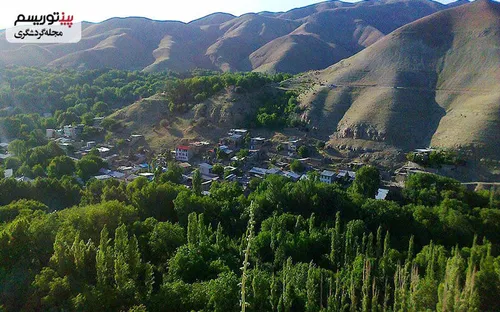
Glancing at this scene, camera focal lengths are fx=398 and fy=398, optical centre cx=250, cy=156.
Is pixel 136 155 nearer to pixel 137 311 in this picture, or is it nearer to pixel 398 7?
pixel 137 311

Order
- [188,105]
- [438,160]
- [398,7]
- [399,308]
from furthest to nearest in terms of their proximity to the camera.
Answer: [398,7] → [188,105] → [438,160] → [399,308]

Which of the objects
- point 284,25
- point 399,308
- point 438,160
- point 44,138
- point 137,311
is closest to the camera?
point 137,311

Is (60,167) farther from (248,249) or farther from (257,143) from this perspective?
(248,249)

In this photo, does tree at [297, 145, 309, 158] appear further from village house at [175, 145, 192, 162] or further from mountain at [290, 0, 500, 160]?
village house at [175, 145, 192, 162]

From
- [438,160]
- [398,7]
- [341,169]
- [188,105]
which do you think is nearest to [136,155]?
[188,105]

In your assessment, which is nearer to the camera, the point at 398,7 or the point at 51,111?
the point at 51,111

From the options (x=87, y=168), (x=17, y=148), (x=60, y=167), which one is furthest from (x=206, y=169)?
(x=17, y=148)

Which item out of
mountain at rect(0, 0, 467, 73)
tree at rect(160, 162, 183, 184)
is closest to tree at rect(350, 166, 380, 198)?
tree at rect(160, 162, 183, 184)
